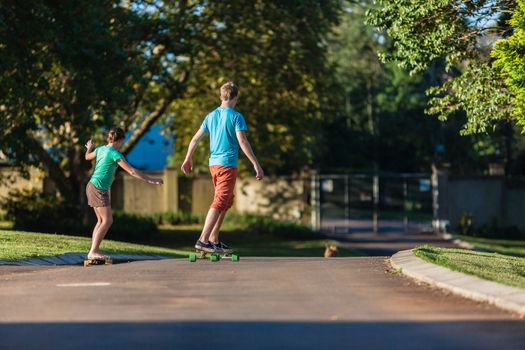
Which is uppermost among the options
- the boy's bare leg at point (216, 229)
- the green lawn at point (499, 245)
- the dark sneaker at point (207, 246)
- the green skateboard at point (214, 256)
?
the boy's bare leg at point (216, 229)

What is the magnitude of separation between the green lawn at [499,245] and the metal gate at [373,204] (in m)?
2.86

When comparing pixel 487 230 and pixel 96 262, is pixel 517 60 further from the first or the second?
pixel 487 230

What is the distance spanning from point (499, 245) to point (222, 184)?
2348 centimetres

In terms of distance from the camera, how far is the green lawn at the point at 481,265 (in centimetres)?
1158

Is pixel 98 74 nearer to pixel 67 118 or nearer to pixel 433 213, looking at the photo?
pixel 67 118

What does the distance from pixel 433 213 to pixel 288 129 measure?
6.79 meters

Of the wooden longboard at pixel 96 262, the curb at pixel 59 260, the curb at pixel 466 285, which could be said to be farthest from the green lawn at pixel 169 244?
the curb at pixel 466 285

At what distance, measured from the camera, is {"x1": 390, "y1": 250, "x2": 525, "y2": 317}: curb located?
9.45 m

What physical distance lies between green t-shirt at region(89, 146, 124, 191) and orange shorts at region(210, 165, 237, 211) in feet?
4.37

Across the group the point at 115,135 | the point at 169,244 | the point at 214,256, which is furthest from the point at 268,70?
the point at 214,256

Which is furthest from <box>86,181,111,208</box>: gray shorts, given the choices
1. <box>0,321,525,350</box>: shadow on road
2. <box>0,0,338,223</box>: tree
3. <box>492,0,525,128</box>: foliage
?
<box>0,0,338,223</box>: tree

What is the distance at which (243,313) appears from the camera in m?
9.09

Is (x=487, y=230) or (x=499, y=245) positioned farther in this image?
(x=487, y=230)

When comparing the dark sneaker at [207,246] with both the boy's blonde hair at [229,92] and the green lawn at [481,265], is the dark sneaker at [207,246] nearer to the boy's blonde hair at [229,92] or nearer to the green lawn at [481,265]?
the boy's blonde hair at [229,92]
